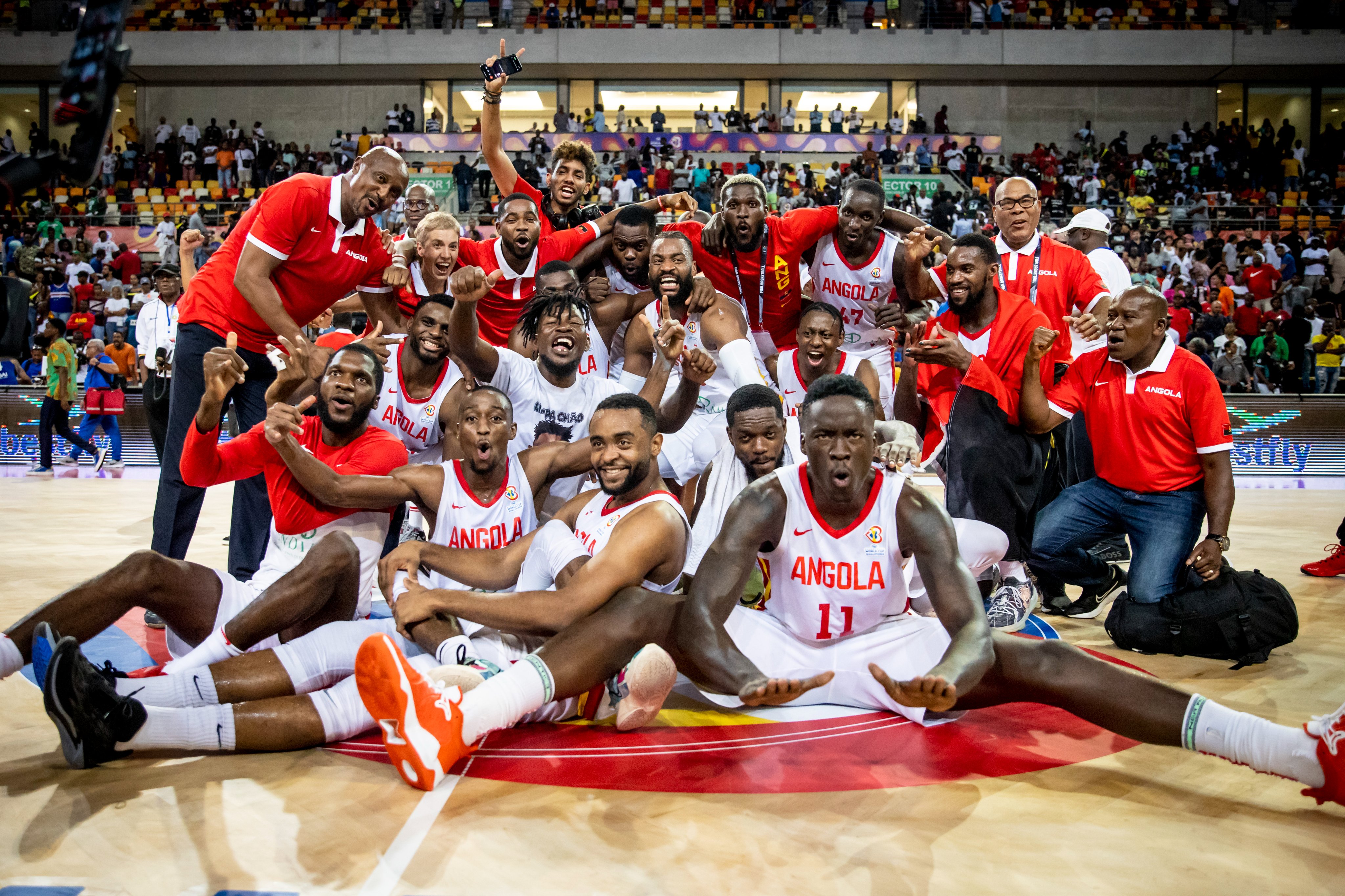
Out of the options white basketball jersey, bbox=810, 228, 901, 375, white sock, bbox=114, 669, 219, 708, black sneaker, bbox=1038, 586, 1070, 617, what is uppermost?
white basketball jersey, bbox=810, 228, 901, 375

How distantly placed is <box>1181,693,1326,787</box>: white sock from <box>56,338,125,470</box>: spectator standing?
12.3m

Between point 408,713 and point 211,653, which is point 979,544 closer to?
point 408,713

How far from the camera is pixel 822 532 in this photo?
11.3 feet

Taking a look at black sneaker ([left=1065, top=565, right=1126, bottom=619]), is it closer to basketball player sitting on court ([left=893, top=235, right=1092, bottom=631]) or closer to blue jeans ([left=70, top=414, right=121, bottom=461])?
basketball player sitting on court ([left=893, top=235, right=1092, bottom=631])

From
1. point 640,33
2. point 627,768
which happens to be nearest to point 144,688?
point 627,768

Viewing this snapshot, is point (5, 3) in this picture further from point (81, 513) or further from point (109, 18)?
point (109, 18)

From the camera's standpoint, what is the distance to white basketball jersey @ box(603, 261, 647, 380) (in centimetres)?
605

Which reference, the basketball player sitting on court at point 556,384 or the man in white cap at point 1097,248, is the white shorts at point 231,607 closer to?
the basketball player sitting on court at point 556,384

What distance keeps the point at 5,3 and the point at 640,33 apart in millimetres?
17136

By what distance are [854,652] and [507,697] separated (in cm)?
117

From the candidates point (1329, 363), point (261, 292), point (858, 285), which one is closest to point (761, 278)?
point (858, 285)

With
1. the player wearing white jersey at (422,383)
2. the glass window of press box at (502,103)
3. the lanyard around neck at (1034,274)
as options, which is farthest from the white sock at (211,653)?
the glass window of press box at (502,103)

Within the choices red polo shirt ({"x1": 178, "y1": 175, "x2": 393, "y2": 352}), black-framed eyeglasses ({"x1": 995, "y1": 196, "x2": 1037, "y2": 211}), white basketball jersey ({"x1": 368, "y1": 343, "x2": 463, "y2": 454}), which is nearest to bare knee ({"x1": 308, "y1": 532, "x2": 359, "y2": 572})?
white basketball jersey ({"x1": 368, "y1": 343, "x2": 463, "y2": 454})

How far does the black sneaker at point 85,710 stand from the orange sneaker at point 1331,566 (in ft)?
20.6
